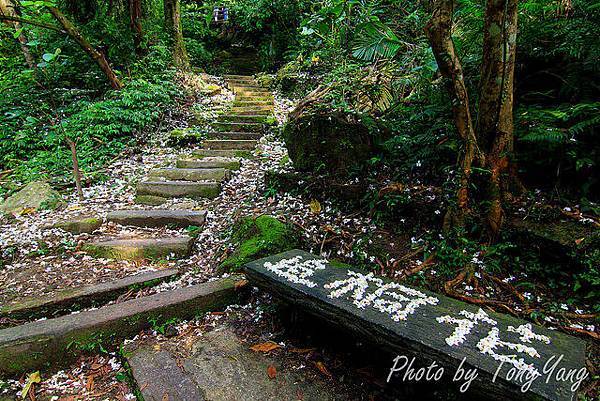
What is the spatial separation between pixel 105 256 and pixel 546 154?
Result: 4238mm

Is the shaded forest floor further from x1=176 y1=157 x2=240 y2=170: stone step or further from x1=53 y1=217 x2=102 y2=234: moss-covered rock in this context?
x1=176 y1=157 x2=240 y2=170: stone step

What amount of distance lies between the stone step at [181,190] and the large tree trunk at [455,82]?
129 inches

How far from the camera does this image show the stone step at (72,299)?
2717 millimetres

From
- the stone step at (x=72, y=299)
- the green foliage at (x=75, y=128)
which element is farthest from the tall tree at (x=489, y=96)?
the green foliage at (x=75, y=128)

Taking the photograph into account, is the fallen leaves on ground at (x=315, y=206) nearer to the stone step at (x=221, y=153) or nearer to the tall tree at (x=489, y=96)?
the tall tree at (x=489, y=96)

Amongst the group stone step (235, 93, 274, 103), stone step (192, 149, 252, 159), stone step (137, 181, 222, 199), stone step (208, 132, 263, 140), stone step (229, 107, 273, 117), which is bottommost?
stone step (137, 181, 222, 199)

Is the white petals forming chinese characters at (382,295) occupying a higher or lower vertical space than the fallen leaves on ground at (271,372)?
higher

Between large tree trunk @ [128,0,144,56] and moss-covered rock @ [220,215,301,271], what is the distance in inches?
282

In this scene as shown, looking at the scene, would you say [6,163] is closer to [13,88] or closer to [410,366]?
[13,88]

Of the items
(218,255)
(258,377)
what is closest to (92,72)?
(218,255)

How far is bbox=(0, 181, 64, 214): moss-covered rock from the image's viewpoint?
15.1 ft

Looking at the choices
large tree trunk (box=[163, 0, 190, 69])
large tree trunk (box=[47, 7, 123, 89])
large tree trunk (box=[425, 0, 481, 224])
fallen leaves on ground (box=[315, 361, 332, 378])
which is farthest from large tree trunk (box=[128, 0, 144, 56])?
fallen leaves on ground (box=[315, 361, 332, 378])

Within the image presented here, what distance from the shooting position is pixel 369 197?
11.9 feet

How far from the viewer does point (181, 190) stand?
495 centimetres
